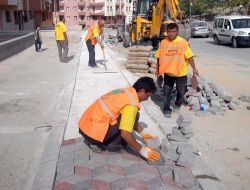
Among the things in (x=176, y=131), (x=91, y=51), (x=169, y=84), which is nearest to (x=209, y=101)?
(x=169, y=84)

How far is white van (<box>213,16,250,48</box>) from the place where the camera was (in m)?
20.6

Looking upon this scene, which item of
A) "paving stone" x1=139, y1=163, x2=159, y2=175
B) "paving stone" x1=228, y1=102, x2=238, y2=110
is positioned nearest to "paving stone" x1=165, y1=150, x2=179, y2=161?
"paving stone" x1=139, y1=163, x2=159, y2=175

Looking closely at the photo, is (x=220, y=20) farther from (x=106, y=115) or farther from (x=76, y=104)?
(x=106, y=115)

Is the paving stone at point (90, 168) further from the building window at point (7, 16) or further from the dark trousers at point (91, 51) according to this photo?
the building window at point (7, 16)

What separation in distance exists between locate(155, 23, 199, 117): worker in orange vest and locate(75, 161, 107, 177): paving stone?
2696mm

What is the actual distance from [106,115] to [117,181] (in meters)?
0.78

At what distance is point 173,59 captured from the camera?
6.39 meters

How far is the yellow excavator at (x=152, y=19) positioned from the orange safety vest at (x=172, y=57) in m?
10.1

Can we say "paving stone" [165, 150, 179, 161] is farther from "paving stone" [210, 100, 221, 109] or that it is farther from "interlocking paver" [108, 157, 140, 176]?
"paving stone" [210, 100, 221, 109]

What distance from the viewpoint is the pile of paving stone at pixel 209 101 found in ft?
23.7

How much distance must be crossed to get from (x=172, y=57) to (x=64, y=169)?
3.10 m

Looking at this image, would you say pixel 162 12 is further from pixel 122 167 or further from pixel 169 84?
pixel 122 167

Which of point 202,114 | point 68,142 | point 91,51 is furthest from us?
point 91,51

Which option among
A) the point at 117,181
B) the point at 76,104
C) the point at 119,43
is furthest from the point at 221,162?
the point at 119,43
